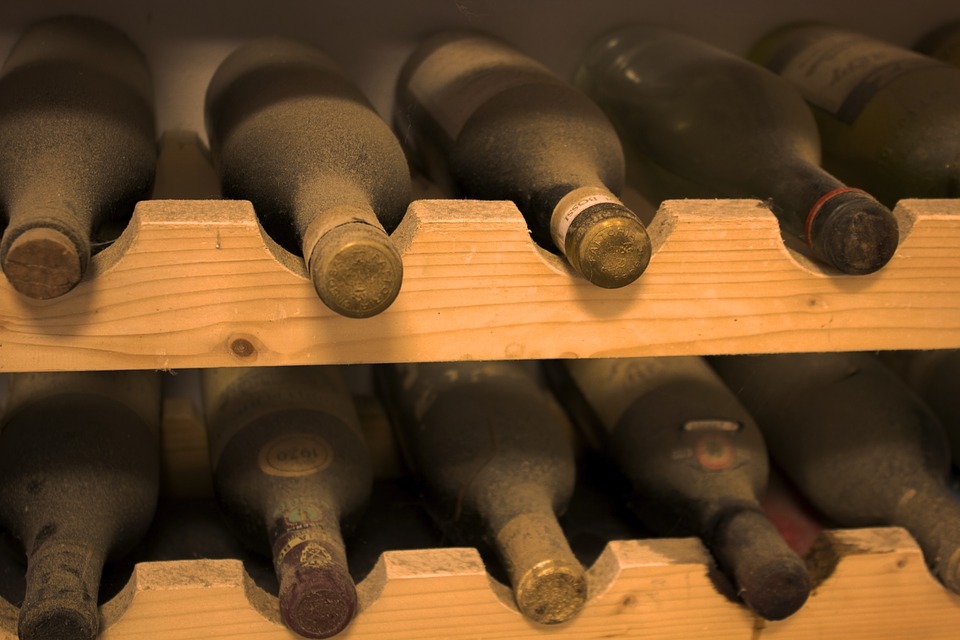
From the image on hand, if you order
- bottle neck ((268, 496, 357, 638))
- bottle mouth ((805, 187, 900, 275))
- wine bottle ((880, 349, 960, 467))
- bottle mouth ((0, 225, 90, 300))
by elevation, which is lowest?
wine bottle ((880, 349, 960, 467))

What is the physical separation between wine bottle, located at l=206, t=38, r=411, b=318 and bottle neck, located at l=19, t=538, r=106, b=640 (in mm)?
218

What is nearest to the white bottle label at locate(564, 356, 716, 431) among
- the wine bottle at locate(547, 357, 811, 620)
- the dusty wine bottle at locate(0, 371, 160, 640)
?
the wine bottle at locate(547, 357, 811, 620)

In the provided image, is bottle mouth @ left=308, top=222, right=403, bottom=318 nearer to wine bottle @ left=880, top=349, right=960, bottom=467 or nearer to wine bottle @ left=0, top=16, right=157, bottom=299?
wine bottle @ left=0, top=16, right=157, bottom=299

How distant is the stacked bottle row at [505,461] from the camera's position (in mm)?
583

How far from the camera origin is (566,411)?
905 mm

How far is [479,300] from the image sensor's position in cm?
52

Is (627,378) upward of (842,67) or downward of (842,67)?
downward

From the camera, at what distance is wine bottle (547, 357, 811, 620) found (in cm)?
59

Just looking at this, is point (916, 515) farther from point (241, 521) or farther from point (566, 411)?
point (241, 521)

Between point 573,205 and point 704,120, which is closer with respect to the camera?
point 573,205

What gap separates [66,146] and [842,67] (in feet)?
2.14

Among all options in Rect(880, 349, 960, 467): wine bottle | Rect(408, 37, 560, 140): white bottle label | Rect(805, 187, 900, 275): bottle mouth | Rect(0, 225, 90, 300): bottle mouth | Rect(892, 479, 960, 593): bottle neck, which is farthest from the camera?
Rect(880, 349, 960, 467): wine bottle

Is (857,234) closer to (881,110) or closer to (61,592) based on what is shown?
(881,110)

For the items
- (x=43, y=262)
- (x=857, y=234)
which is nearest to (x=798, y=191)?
(x=857, y=234)
